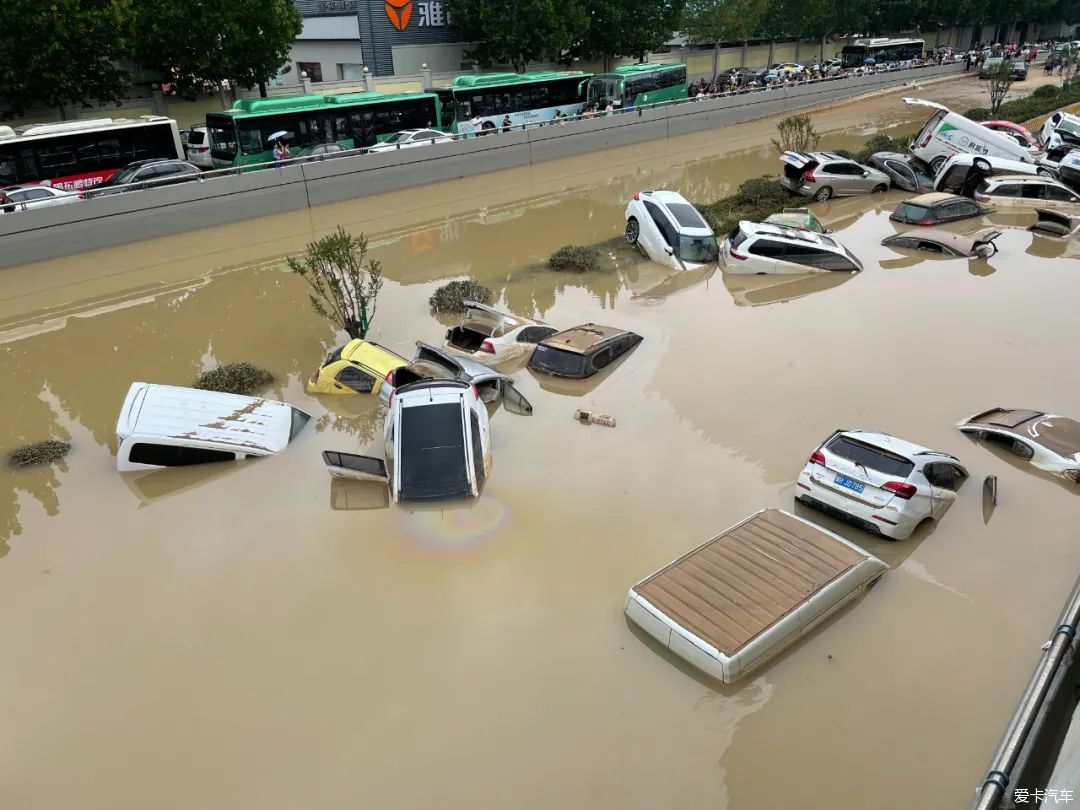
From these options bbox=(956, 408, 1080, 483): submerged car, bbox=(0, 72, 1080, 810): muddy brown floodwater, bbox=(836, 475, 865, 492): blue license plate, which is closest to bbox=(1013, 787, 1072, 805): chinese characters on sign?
bbox=(0, 72, 1080, 810): muddy brown floodwater

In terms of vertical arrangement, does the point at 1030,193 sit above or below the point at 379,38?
below

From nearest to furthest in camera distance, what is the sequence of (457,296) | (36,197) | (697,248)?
(457,296), (697,248), (36,197)

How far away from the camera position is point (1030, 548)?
9289 mm

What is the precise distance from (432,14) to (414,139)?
2064 cm

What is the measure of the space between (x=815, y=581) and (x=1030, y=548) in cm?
335

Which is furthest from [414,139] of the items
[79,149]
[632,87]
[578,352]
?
[578,352]

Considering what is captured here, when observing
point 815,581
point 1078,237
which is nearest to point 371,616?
point 815,581

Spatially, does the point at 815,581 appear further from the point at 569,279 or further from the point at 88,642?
the point at 569,279

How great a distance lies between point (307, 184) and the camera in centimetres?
2652

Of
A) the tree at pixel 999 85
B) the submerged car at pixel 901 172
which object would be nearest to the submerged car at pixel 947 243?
the submerged car at pixel 901 172

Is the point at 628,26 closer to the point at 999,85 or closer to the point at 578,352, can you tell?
the point at 999,85

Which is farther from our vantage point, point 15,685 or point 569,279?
point 569,279

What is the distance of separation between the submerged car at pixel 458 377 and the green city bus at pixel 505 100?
21173mm

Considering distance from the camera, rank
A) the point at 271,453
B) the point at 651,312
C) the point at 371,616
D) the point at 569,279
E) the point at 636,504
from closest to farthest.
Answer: the point at 371,616
the point at 636,504
the point at 271,453
the point at 651,312
the point at 569,279
